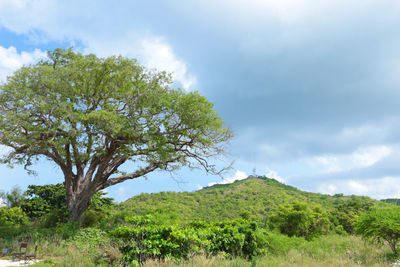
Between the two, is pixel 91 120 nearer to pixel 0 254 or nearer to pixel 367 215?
pixel 0 254

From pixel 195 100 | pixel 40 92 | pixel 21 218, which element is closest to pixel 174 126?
pixel 195 100

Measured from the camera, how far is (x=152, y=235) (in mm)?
8586

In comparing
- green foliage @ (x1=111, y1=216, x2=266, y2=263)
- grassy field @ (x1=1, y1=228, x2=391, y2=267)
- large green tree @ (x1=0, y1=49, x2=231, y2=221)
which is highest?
large green tree @ (x1=0, y1=49, x2=231, y2=221)

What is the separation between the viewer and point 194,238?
8305mm

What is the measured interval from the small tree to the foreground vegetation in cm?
3

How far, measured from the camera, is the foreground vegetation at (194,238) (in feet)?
27.5

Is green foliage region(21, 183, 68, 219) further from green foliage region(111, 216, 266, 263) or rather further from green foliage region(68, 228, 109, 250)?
green foliage region(111, 216, 266, 263)

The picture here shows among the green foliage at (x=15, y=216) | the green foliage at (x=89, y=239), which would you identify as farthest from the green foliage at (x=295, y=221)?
the green foliage at (x=15, y=216)

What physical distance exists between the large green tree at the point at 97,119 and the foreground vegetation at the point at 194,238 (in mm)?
3445

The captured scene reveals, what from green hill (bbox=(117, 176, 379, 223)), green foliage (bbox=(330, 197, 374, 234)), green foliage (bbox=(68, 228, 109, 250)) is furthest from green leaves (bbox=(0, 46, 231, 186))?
green hill (bbox=(117, 176, 379, 223))

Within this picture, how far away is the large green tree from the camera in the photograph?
15398mm

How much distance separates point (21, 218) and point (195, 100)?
16.9 metres

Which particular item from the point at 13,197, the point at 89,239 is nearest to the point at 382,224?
the point at 89,239

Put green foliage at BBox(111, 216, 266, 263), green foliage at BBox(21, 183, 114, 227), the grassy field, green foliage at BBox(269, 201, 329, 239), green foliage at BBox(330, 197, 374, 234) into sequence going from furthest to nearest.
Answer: green foliage at BBox(330, 197, 374, 234) → green foliage at BBox(21, 183, 114, 227) → green foliage at BBox(269, 201, 329, 239) → the grassy field → green foliage at BBox(111, 216, 266, 263)
